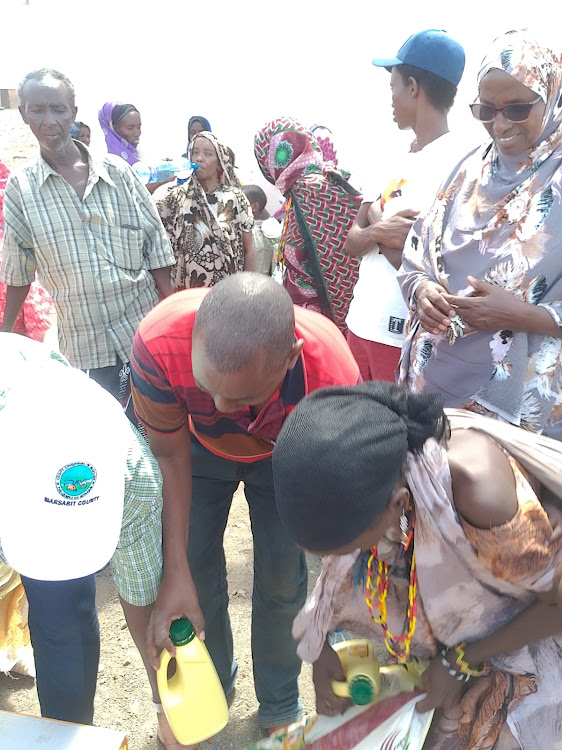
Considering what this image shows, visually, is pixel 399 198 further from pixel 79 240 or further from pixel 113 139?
pixel 113 139

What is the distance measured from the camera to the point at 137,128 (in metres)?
5.57

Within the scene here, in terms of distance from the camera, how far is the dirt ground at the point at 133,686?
2258 millimetres

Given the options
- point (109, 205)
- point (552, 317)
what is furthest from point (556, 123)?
point (109, 205)

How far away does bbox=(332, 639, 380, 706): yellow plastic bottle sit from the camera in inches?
59.9

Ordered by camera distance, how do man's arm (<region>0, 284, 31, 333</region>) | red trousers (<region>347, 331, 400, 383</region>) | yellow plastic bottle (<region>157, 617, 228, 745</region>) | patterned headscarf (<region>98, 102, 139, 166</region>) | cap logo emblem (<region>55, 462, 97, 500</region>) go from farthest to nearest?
patterned headscarf (<region>98, 102, 139, 166</region>), man's arm (<region>0, 284, 31, 333</region>), red trousers (<region>347, 331, 400, 383</region>), yellow plastic bottle (<region>157, 617, 228, 745</region>), cap logo emblem (<region>55, 462, 97, 500</region>)

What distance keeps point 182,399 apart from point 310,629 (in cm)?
63

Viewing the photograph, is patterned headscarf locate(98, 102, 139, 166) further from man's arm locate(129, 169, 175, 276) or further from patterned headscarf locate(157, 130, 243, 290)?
man's arm locate(129, 169, 175, 276)

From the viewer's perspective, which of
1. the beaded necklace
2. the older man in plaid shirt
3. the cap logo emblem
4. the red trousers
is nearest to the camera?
the cap logo emblem

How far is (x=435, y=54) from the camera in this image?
2.43m

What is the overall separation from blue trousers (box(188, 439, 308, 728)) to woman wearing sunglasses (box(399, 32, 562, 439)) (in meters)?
0.61

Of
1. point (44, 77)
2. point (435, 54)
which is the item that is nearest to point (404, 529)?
point (435, 54)

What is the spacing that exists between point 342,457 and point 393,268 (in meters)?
1.41

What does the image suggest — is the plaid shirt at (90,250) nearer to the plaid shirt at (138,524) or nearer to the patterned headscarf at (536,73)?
the plaid shirt at (138,524)

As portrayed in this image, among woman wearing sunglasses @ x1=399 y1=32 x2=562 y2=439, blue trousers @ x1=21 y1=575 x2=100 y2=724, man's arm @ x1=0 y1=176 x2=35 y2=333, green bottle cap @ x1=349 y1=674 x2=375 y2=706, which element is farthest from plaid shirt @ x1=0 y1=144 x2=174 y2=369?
green bottle cap @ x1=349 y1=674 x2=375 y2=706
